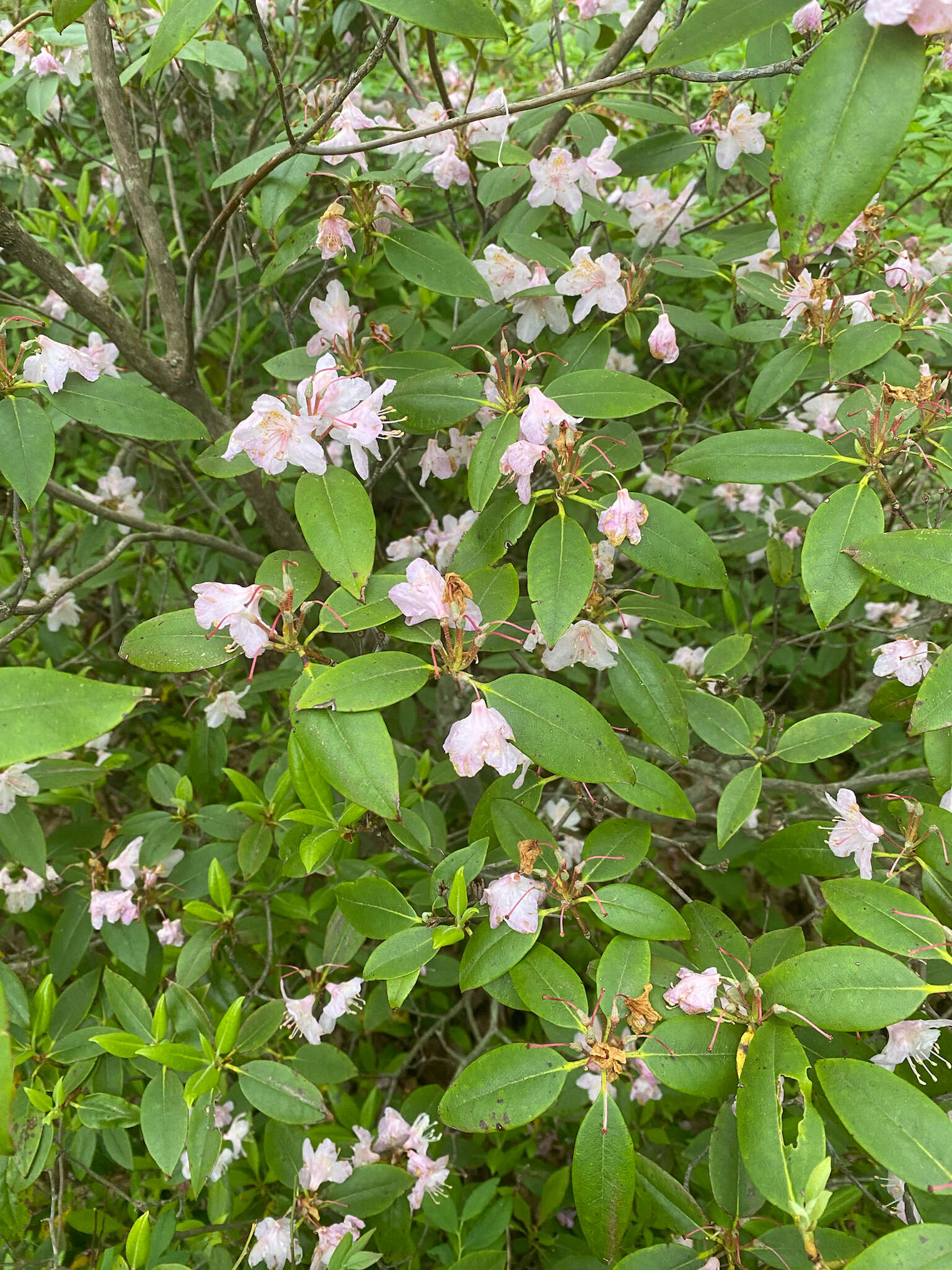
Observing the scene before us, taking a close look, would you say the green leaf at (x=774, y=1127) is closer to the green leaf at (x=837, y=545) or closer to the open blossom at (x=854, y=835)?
the open blossom at (x=854, y=835)

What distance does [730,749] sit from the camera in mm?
1390

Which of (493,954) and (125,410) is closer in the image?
(493,954)

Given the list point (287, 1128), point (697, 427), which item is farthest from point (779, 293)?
point (287, 1128)

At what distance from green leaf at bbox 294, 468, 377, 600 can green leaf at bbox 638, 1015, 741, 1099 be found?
64 centimetres

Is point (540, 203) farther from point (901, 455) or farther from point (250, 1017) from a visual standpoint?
point (250, 1017)

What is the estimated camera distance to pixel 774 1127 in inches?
→ 35.1

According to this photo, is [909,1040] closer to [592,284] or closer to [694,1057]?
[694,1057]

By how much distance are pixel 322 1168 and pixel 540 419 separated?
121 cm

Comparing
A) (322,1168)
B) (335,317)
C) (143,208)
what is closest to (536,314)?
(335,317)

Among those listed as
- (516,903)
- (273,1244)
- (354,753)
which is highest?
(354,753)

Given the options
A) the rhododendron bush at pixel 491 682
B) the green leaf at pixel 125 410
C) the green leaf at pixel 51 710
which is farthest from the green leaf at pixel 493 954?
the green leaf at pixel 125 410

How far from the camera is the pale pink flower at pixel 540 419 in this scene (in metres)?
1.10

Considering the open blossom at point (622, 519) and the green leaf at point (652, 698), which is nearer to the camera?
the open blossom at point (622, 519)

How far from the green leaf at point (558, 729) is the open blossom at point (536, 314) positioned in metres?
0.75
